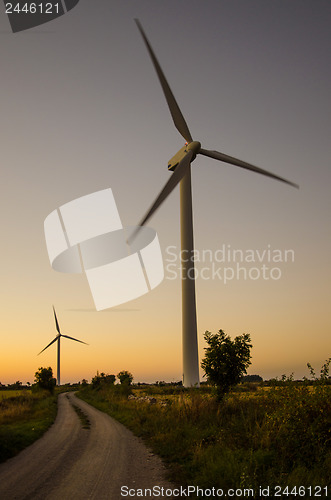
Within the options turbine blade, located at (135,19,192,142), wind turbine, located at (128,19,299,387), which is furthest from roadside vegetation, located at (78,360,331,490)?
turbine blade, located at (135,19,192,142)

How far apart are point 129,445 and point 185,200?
32.8 m

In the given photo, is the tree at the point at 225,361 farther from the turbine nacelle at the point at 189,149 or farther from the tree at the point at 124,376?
the tree at the point at 124,376

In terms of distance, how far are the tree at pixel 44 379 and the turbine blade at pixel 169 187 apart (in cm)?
4911

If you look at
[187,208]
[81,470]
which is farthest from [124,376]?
[81,470]

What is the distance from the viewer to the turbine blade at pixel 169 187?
33.4 meters

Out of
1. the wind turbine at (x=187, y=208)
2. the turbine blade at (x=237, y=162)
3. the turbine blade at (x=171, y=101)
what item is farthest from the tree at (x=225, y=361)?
the turbine blade at (x=171, y=101)

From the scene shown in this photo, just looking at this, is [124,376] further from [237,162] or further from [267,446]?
[267,446]

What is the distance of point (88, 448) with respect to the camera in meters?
16.1

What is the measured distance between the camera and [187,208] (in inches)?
1770

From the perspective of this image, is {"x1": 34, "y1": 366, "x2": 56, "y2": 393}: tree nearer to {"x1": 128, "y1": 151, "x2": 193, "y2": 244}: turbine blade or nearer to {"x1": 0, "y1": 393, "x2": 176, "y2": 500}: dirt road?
{"x1": 128, "y1": 151, "x2": 193, "y2": 244}: turbine blade

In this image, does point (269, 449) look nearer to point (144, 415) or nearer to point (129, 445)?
point (129, 445)

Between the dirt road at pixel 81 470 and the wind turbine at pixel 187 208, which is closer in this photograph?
the dirt road at pixel 81 470

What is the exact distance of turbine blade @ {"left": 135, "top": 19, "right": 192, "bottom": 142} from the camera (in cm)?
4150

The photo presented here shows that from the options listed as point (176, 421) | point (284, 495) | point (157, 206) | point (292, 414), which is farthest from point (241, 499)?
point (157, 206)
